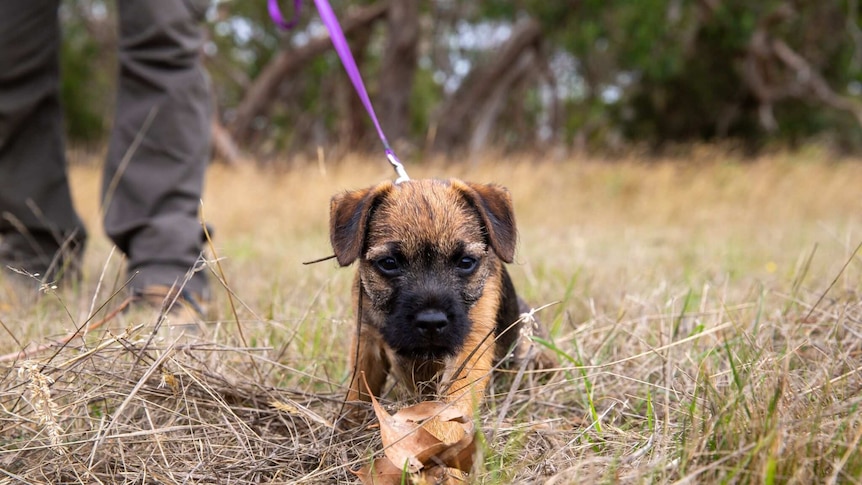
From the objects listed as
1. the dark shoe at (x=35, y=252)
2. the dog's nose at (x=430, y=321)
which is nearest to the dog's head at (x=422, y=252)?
the dog's nose at (x=430, y=321)

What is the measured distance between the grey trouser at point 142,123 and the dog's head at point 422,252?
1623 millimetres

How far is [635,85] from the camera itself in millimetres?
19469

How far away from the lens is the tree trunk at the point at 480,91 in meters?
17.5

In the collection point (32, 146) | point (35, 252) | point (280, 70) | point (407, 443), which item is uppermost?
point (32, 146)

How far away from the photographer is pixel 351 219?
2.47 m

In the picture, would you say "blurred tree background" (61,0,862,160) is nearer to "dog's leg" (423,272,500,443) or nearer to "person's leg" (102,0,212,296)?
"person's leg" (102,0,212,296)

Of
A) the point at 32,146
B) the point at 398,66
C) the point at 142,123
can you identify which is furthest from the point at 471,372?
the point at 398,66

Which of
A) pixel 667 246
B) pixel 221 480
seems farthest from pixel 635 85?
pixel 221 480

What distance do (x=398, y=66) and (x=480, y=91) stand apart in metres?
3.30

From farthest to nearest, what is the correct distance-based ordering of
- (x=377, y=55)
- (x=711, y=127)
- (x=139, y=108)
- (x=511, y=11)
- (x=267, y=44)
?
(x=377, y=55) < (x=267, y=44) < (x=711, y=127) < (x=511, y=11) < (x=139, y=108)

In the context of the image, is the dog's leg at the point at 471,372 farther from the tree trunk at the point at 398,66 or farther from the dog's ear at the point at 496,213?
the tree trunk at the point at 398,66

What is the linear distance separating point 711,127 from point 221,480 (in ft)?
64.5

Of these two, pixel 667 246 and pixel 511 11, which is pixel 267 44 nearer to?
pixel 511 11

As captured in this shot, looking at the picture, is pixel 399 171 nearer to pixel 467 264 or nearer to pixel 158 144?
pixel 467 264
